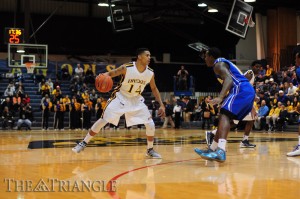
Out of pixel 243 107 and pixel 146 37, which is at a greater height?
pixel 146 37

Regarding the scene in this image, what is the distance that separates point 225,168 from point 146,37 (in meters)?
31.5

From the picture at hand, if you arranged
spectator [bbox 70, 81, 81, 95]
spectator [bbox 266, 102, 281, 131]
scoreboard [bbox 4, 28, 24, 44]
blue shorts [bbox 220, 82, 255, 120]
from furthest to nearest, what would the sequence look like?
spectator [bbox 70, 81, 81, 95]
scoreboard [bbox 4, 28, 24, 44]
spectator [bbox 266, 102, 281, 131]
blue shorts [bbox 220, 82, 255, 120]

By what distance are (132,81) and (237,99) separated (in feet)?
6.04

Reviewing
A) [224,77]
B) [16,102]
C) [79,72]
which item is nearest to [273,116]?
[16,102]

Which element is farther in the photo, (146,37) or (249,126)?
(146,37)

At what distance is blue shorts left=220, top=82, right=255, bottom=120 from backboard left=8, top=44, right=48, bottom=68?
1575 centimetres

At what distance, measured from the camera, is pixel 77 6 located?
121ft

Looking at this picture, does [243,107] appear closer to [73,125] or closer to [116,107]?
[116,107]

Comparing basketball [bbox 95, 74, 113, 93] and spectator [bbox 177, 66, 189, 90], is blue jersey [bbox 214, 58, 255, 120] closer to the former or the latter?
basketball [bbox 95, 74, 113, 93]

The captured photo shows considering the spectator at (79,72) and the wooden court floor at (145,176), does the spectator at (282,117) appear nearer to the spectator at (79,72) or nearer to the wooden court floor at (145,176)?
the wooden court floor at (145,176)

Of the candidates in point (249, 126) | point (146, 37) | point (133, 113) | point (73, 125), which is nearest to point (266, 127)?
point (73, 125)

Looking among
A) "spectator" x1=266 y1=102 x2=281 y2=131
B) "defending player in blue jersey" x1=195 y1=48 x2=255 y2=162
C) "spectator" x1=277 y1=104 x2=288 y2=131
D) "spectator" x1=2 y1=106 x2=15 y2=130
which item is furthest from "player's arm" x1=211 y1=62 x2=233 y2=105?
"spectator" x1=2 y1=106 x2=15 y2=130

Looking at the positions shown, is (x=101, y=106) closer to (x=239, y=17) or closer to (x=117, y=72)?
(x=239, y=17)

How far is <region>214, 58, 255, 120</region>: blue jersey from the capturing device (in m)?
7.57
